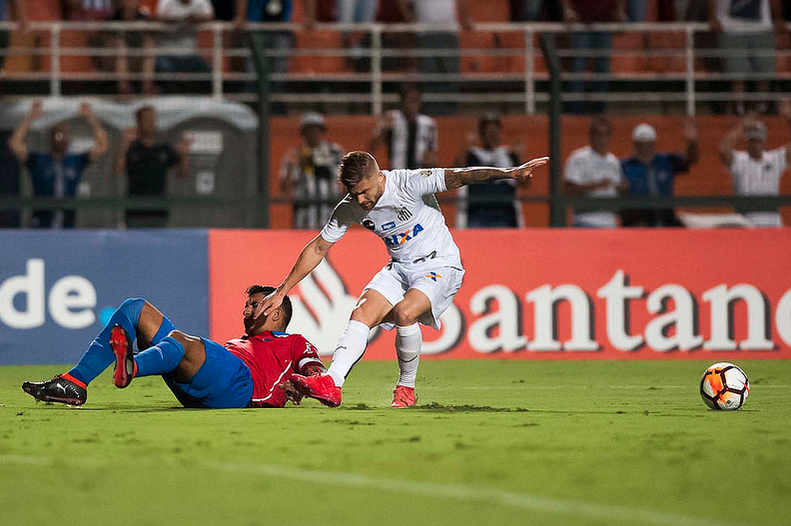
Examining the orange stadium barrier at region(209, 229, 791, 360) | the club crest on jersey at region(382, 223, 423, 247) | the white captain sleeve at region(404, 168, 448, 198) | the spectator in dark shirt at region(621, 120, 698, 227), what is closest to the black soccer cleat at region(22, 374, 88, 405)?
the club crest on jersey at region(382, 223, 423, 247)

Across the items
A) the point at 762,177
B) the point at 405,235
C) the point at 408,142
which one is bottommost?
the point at 405,235

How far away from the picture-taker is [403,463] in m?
5.83

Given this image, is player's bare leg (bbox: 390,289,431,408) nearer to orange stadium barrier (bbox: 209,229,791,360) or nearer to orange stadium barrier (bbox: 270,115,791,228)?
orange stadium barrier (bbox: 209,229,791,360)

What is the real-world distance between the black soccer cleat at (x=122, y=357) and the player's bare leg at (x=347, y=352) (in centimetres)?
102

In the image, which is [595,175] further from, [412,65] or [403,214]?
[403,214]

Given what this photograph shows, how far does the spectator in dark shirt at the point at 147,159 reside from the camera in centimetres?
1356

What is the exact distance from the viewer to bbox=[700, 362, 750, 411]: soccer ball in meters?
8.42

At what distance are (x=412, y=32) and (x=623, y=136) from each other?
2693 mm

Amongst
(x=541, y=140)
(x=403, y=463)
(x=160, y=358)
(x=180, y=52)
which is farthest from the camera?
(x=180, y=52)

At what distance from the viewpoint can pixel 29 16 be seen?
1659 cm

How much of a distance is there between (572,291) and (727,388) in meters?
5.30

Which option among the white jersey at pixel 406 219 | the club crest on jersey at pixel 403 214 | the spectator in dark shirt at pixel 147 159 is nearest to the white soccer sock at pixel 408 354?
the white jersey at pixel 406 219

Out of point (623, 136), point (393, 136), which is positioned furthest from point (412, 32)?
point (623, 136)

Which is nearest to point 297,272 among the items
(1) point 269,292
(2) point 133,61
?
(1) point 269,292
